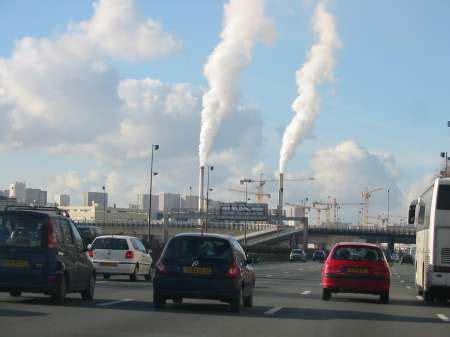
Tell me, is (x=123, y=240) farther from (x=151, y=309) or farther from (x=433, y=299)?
(x=151, y=309)

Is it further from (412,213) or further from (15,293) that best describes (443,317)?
(412,213)

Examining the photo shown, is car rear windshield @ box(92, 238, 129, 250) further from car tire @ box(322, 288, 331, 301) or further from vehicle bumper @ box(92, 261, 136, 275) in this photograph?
car tire @ box(322, 288, 331, 301)

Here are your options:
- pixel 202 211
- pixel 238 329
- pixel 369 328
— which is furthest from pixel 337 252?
pixel 202 211

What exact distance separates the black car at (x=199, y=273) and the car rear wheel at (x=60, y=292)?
1.89 meters

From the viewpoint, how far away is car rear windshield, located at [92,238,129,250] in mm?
31500

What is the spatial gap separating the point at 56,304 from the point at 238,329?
5.06 m

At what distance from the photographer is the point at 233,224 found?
496 ft

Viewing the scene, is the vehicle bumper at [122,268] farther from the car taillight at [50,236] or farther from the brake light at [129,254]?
the car taillight at [50,236]

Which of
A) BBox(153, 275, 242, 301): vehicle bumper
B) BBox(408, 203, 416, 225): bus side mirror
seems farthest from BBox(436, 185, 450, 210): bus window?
BBox(153, 275, 242, 301): vehicle bumper

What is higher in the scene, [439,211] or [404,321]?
[439,211]

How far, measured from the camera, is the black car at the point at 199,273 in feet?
59.8

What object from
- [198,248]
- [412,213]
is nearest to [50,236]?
[198,248]

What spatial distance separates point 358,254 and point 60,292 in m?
9.00

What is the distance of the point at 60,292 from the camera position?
1858 cm
